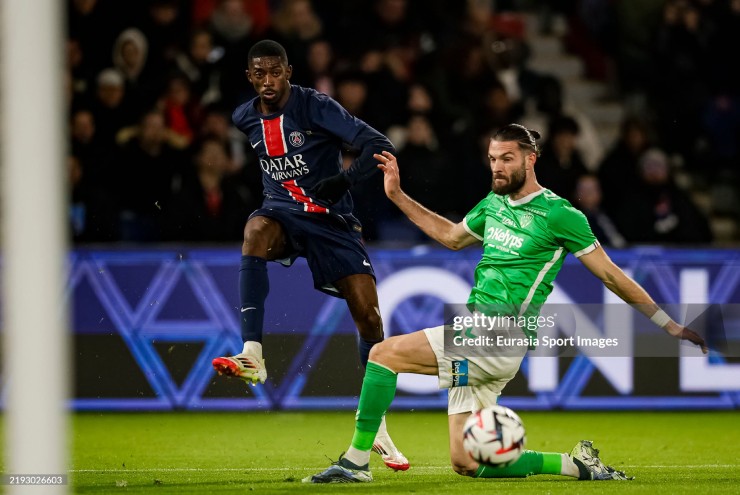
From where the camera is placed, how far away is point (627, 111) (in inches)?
601

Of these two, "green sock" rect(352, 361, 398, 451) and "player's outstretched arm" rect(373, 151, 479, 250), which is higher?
"player's outstretched arm" rect(373, 151, 479, 250)

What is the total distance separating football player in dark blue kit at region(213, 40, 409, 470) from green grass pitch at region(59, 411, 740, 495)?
2.62ft

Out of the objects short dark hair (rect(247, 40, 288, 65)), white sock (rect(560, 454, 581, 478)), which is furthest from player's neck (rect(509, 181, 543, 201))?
short dark hair (rect(247, 40, 288, 65))

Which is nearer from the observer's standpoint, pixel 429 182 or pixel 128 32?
pixel 429 182

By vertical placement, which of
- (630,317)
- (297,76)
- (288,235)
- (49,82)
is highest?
(297,76)

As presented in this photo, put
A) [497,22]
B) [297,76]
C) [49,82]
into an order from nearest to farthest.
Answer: [49,82] < [297,76] < [497,22]

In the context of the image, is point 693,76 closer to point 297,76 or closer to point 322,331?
point 297,76

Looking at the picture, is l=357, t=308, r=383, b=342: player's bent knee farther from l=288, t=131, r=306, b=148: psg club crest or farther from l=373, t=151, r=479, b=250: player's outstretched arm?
l=288, t=131, r=306, b=148: psg club crest

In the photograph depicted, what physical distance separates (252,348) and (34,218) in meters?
3.86

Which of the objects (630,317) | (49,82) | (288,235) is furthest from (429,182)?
(49,82)

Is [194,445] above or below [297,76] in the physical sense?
below

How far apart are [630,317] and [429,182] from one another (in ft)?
6.93

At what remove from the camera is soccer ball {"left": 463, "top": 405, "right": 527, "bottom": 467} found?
6227 mm

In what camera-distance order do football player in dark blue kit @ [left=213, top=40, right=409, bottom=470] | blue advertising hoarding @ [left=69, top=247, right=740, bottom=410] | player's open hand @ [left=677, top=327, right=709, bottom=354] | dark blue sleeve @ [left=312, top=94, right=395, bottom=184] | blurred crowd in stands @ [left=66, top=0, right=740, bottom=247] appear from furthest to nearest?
blurred crowd in stands @ [left=66, top=0, right=740, bottom=247], blue advertising hoarding @ [left=69, top=247, right=740, bottom=410], football player in dark blue kit @ [left=213, top=40, right=409, bottom=470], dark blue sleeve @ [left=312, top=94, right=395, bottom=184], player's open hand @ [left=677, top=327, right=709, bottom=354]
